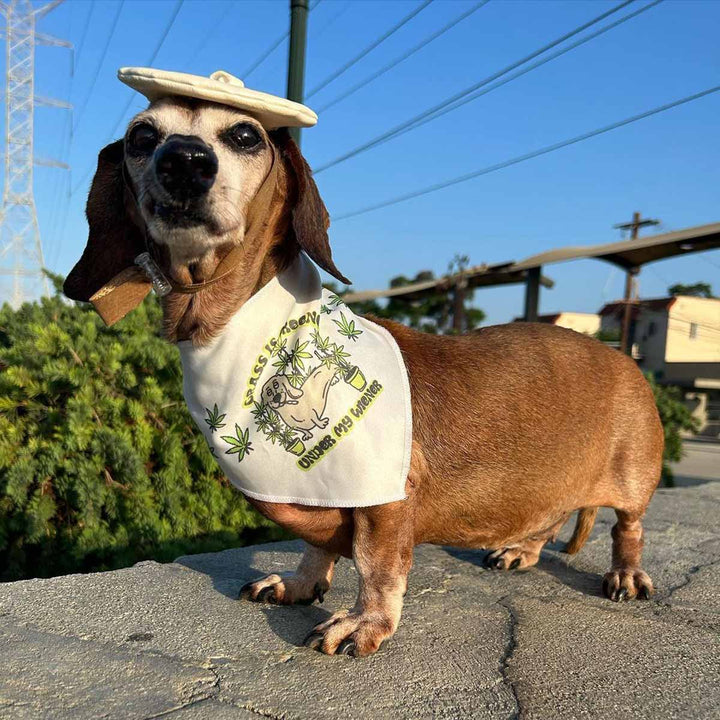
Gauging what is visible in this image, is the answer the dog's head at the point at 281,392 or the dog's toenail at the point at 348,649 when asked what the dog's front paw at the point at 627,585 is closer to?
the dog's toenail at the point at 348,649

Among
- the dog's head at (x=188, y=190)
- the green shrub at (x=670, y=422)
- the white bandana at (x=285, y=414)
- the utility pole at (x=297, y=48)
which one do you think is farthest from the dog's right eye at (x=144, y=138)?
the green shrub at (x=670, y=422)

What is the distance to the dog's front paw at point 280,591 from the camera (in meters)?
2.56

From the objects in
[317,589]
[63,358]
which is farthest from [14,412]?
[317,589]

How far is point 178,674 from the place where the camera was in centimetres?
195

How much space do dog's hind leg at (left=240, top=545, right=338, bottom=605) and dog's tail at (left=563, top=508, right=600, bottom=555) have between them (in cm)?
128

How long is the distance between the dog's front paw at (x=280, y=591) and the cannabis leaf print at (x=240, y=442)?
708 millimetres

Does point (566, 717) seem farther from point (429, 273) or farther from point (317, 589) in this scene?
point (429, 273)

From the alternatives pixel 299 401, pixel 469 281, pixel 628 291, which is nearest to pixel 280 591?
pixel 299 401

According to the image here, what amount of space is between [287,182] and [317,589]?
4.91 feet

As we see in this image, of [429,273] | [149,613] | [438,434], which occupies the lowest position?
[149,613]

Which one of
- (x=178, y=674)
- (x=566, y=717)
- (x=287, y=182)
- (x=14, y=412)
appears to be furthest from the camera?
(x=14, y=412)

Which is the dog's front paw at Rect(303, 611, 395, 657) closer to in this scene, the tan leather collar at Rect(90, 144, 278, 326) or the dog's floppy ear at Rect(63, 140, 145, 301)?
the tan leather collar at Rect(90, 144, 278, 326)

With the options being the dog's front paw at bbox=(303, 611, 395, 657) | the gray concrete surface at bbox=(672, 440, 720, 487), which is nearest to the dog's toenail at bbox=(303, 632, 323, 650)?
the dog's front paw at bbox=(303, 611, 395, 657)

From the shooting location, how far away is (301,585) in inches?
102
